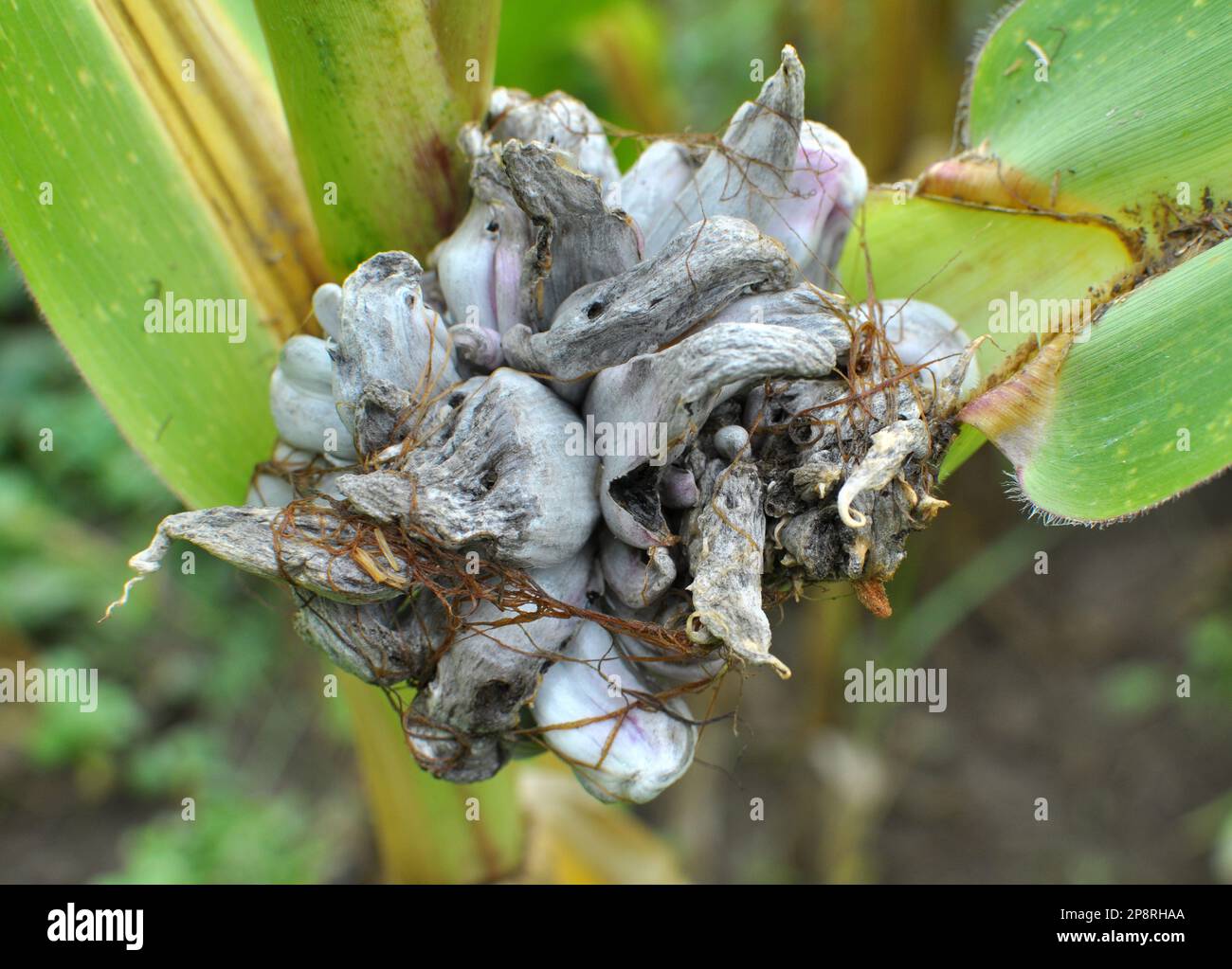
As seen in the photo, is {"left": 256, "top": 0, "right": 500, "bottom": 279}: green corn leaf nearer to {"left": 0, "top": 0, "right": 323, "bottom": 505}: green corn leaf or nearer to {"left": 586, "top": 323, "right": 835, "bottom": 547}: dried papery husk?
{"left": 0, "top": 0, "right": 323, "bottom": 505}: green corn leaf

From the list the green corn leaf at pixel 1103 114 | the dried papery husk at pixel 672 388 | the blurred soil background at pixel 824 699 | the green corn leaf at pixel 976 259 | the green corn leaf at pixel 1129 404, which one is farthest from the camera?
the blurred soil background at pixel 824 699

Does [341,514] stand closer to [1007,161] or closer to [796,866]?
[1007,161]

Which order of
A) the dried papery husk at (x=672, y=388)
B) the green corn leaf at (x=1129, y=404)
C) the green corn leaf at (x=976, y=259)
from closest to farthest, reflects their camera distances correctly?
the dried papery husk at (x=672, y=388), the green corn leaf at (x=1129, y=404), the green corn leaf at (x=976, y=259)

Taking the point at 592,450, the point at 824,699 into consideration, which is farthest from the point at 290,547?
the point at 824,699

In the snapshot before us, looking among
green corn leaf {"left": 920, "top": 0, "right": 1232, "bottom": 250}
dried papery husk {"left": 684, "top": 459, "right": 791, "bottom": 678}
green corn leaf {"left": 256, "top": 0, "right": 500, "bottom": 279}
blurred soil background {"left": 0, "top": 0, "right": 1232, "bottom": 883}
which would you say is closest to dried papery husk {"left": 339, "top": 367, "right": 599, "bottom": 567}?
dried papery husk {"left": 684, "top": 459, "right": 791, "bottom": 678}

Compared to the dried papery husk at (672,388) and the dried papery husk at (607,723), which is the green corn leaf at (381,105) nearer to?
the dried papery husk at (672,388)

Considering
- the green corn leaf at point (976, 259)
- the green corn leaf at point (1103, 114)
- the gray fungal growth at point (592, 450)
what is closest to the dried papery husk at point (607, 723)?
the gray fungal growth at point (592, 450)

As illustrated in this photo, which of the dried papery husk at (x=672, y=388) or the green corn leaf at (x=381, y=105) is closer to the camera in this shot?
the dried papery husk at (x=672, y=388)

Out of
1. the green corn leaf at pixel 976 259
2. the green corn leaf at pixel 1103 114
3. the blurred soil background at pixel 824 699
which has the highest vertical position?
the green corn leaf at pixel 1103 114
